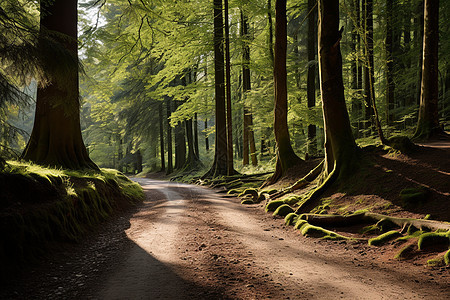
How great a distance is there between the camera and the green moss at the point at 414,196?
17.5 feet

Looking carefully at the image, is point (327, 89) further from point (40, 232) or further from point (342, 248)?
point (40, 232)

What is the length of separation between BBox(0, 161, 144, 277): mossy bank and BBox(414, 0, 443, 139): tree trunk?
31.0ft

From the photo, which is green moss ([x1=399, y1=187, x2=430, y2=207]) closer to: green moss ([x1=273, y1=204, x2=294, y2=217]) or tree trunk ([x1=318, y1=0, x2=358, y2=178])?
tree trunk ([x1=318, y1=0, x2=358, y2=178])

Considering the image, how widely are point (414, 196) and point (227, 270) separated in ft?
13.3

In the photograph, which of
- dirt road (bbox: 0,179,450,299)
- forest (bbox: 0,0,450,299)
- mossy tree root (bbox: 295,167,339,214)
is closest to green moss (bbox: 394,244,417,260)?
forest (bbox: 0,0,450,299)

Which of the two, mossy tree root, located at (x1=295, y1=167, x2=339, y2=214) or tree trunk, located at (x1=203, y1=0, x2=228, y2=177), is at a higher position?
tree trunk, located at (x1=203, y1=0, x2=228, y2=177)

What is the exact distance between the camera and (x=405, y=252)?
13.6 feet

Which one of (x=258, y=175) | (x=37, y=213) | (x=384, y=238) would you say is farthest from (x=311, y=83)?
(x=37, y=213)

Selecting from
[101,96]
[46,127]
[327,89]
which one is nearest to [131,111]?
[101,96]

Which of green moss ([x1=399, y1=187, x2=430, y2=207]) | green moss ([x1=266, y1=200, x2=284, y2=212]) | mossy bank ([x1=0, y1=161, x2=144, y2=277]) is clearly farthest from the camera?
green moss ([x1=266, y1=200, x2=284, y2=212])

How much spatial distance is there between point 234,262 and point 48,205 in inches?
133

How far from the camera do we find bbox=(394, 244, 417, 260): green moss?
4109 millimetres

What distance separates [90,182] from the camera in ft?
24.9

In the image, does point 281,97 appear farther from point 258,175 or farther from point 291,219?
point 291,219
